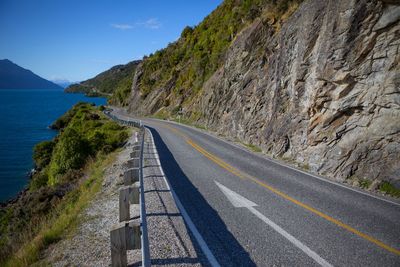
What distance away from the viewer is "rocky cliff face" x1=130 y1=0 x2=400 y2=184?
10375 mm

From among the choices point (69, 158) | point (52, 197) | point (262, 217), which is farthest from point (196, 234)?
point (69, 158)

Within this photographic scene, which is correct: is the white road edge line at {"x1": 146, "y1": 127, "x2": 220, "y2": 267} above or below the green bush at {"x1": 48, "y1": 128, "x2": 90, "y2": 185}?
above

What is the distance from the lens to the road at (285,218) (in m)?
5.13

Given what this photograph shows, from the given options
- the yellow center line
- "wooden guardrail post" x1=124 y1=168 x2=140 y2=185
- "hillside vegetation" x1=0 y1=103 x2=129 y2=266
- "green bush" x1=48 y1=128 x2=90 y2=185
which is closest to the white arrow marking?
the yellow center line

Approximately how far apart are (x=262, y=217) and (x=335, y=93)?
8.46 meters

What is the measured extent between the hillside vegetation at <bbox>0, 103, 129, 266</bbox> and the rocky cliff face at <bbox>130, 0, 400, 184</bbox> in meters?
9.92

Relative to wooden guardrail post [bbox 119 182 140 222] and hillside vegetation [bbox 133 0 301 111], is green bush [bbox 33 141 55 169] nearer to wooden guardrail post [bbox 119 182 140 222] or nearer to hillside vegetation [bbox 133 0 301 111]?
hillside vegetation [bbox 133 0 301 111]

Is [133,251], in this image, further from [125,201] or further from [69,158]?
[69,158]

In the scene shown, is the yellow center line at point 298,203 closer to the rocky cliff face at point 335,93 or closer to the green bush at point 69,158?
the rocky cliff face at point 335,93

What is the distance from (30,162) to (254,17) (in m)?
32.8

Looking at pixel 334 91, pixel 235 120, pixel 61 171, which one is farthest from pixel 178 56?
pixel 334 91

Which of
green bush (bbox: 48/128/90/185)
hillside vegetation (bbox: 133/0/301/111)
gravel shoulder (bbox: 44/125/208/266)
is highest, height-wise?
hillside vegetation (bbox: 133/0/301/111)

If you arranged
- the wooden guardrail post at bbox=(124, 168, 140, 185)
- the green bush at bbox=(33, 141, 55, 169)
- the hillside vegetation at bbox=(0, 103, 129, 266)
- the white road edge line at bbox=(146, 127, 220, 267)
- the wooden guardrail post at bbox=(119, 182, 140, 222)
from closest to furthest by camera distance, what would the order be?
the white road edge line at bbox=(146, 127, 220, 267)
the wooden guardrail post at bbox=(119, 182, 140, 222)
the hillside vegetation at bbox=(0, 103, 129, 266)
the wooden guardrail post at bbox=(124, 168, 140, 185)
the green bush at bbox=(33, 141, 55, 169)

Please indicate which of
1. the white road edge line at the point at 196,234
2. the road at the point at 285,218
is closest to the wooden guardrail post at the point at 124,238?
the white road edge line at the point at 196,234
